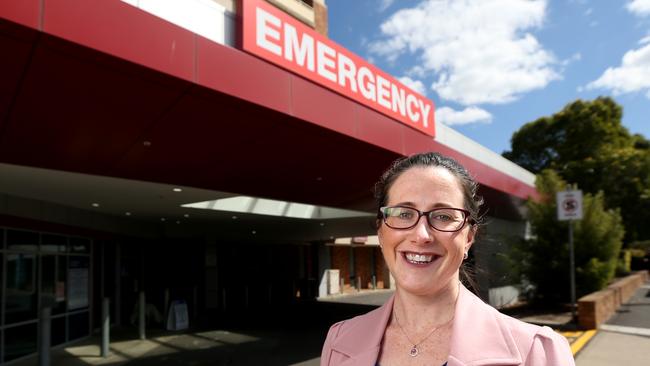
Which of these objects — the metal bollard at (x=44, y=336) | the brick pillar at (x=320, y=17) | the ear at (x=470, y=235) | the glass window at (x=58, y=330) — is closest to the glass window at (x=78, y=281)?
the glass window at (x=58, y=330)

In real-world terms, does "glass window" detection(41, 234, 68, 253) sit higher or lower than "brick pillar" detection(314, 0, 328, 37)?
lower

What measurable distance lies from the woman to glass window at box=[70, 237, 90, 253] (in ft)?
42.3

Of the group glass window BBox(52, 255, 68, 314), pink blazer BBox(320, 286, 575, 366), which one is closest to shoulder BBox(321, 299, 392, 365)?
pink blazer BBox(320, 286, 575, 366)

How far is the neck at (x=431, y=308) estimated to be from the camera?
5.68 ft

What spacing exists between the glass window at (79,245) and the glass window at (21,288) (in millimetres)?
1858

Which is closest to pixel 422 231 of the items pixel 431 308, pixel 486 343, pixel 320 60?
pixel 431 308

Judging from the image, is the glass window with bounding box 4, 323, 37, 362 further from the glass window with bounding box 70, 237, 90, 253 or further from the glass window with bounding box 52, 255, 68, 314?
the glass window with bounding box 70, 237, 90, 253

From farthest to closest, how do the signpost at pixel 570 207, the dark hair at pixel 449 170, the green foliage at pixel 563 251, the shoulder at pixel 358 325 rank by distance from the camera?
the green foliage at pixel 563 251, the signpost at pixel 570 207, the shoulder at pixel 358 325, the dark hair at pixel 449 170

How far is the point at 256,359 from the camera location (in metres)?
10.4

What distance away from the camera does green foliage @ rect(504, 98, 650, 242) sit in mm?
27750

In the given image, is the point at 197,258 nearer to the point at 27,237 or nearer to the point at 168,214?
the point at 168,214

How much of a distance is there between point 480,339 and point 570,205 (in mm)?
11855

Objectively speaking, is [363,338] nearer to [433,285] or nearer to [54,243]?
[433,285]

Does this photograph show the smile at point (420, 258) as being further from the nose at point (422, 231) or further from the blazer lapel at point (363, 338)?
the blazer lapel at point (363, 338)
